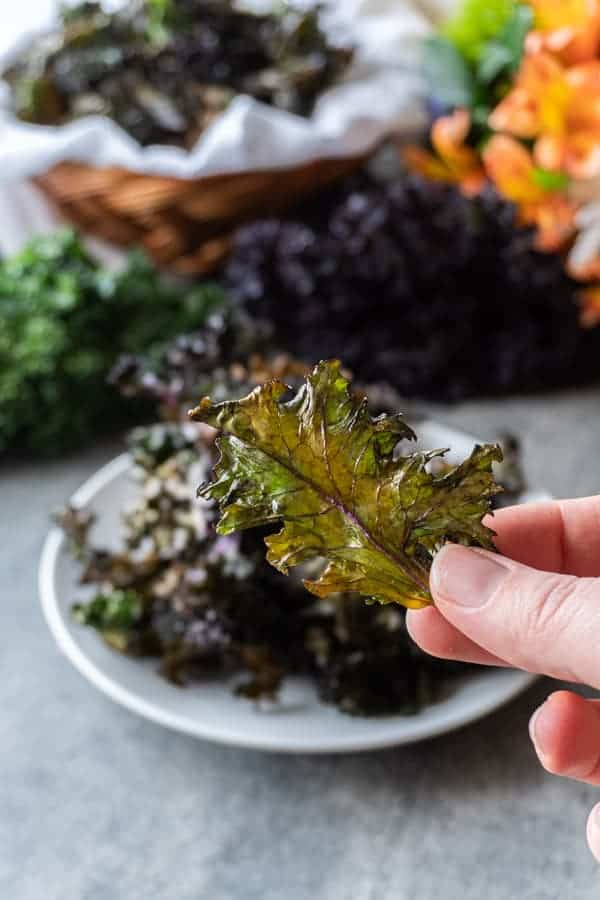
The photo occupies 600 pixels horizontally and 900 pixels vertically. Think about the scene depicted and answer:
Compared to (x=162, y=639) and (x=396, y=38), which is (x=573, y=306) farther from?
(x=162, y=639)

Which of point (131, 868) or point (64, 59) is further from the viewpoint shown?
point (64, 59)

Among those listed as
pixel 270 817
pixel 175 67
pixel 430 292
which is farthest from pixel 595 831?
pixel 175 67

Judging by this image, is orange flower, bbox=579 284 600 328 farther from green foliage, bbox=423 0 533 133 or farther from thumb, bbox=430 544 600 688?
thumb, bbox=430 544 600 688

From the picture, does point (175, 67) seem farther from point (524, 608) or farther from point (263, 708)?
point (524, 608)

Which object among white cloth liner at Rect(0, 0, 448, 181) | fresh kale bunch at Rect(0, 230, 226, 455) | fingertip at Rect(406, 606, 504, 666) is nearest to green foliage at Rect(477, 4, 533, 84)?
white cloth liner at Rect(0, 0, 448, 181)

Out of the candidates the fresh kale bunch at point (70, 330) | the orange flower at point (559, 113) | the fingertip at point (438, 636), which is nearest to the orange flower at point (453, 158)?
the orange flower at point (559, 113)

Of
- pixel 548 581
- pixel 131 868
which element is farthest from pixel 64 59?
pixel 548 581
